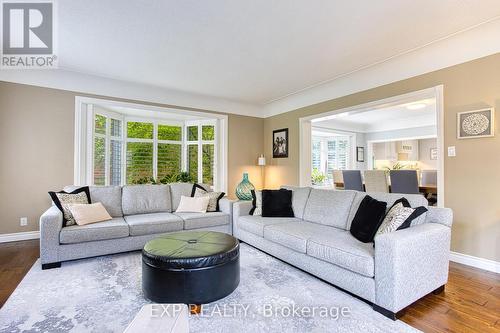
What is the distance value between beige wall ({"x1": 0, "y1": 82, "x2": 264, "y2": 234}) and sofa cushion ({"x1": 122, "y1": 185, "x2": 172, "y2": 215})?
1209mm

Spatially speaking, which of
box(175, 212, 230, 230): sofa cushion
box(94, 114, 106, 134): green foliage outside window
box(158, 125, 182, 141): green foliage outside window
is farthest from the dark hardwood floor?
box(158, 125, 182, 141): green foliage outside window

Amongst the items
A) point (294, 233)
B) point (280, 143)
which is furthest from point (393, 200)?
point (280, 143)

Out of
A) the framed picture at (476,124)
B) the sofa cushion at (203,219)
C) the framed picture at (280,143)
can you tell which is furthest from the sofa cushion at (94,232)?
the framed picture at (476,124)

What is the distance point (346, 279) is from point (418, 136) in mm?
6617

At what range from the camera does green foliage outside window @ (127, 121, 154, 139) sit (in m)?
6.39

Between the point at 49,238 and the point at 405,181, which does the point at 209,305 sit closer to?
the point at 49,238

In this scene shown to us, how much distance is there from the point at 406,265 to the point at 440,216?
2.60 ft

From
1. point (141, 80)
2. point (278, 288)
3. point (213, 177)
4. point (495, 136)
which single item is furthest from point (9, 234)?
point (495, 136)

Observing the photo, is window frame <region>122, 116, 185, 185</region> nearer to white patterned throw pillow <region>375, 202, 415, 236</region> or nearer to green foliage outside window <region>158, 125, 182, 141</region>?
green foliage outside window <region>158, 125, 182, 141</region>

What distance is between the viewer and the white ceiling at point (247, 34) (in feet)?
8.32

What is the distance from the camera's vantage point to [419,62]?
11.5ft

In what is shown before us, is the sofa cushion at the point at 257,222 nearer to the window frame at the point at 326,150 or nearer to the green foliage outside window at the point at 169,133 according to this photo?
the green foliage outside window at the point at 169,133

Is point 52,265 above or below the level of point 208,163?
below

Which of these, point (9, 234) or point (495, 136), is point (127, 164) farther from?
point (495, 136)
